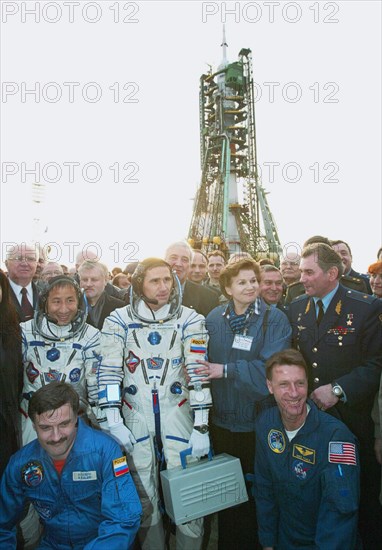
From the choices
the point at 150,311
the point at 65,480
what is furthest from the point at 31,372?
the point at 150,311

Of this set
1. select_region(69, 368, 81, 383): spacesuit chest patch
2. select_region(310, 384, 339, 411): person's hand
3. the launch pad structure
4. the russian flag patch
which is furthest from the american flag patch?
the launch pad structure

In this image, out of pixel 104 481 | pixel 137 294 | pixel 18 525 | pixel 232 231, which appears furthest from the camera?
pixel 232 231

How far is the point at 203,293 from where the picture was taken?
14.2ft

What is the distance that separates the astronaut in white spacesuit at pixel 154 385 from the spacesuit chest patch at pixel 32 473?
0.50 metres

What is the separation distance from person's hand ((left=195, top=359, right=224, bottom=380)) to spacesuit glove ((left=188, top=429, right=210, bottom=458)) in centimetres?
40

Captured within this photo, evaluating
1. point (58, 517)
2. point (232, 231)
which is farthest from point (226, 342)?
point (232, 231)

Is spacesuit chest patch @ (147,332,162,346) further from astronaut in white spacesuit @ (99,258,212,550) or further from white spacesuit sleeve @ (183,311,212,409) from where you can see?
white spacesuit sleeve @ (183,311,212,409)

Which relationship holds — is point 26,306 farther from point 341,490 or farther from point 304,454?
point 341,490

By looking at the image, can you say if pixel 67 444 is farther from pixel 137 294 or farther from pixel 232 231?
pixel 232 231

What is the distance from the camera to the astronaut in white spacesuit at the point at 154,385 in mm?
2662

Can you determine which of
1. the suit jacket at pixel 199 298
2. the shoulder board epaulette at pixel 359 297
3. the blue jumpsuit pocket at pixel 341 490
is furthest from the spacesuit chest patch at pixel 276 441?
the suit jacket at pixel 199 298

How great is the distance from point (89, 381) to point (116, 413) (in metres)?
0.45

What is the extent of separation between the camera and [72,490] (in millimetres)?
2320

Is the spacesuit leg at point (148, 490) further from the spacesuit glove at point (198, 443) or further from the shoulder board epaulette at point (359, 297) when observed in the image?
the shoulder board epaulette at point (359, 297)
